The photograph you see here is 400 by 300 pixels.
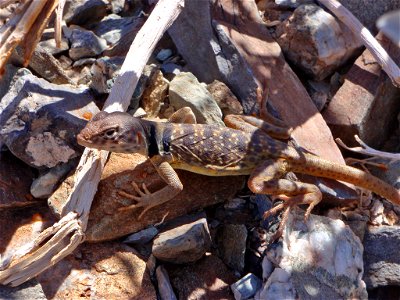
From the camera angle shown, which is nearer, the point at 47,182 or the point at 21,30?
the point at 21,30

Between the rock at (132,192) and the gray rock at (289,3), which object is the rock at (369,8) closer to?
the gray rock at (289,3)

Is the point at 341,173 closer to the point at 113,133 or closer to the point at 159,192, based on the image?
the point at 159,192

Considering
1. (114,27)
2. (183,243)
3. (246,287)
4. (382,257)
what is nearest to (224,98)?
(183,243)

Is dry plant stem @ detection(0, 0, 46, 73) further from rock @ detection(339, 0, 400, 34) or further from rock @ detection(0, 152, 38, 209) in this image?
rock @ detection(339, 0, 400, 34)

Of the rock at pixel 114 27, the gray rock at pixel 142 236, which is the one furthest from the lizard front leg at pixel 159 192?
the rock at pixel 114 27

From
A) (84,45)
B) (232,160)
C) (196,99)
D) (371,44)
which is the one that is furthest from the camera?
(84,45)
